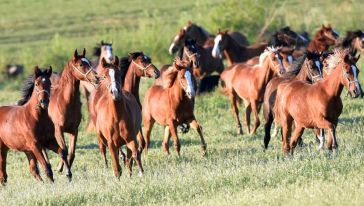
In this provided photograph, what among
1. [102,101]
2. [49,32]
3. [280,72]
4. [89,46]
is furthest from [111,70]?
[49,32]

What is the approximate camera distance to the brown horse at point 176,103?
1658 cm

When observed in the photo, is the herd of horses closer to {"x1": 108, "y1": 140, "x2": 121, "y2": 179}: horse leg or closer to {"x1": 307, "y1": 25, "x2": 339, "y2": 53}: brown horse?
{"x1": 108, "y1": 140, "x2": 121, "y2": 179}: horse leg

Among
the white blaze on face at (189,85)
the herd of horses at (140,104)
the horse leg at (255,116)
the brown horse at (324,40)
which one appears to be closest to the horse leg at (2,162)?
the herd of horses at (140,104)

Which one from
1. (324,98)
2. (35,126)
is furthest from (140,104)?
(324,98)

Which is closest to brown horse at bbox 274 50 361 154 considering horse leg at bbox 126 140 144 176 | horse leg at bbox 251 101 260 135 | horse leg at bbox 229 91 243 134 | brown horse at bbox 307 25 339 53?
horse leg at bbox 126 140 144 176

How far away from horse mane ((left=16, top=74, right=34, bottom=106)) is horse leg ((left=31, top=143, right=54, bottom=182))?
1782 mm

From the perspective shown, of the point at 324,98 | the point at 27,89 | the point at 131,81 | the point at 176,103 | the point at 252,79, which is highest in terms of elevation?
the point at 324,98

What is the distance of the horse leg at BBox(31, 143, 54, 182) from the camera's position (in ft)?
46.3

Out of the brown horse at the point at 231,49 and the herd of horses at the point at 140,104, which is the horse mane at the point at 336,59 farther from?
the brown horse at the point at 231,49

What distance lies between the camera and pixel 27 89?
52.3 feet

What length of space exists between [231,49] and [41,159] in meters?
13.7

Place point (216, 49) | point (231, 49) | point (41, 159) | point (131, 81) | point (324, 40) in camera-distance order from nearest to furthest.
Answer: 1. point (41, 159)
2. point (131, 81)
3. point (324, 40)
4. point (216, 49)
5. point (231, 49)

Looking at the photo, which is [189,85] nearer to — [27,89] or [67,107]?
[67,107]

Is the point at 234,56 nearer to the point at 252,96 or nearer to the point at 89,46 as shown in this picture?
the point at 252,96
